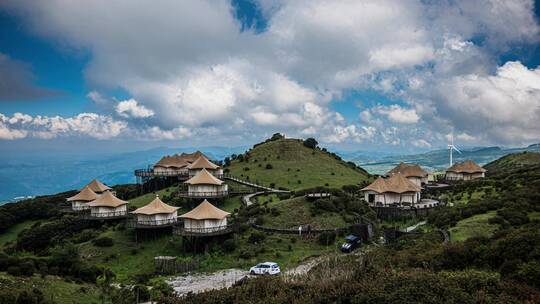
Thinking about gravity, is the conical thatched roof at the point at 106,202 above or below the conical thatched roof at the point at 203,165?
below

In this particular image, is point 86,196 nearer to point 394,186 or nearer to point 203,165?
point 203,165

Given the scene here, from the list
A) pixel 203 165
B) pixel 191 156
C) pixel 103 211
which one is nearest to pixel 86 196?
pixel 103 211

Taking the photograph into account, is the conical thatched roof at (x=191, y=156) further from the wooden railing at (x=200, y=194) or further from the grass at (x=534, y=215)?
the grass at (x=534, y=215)

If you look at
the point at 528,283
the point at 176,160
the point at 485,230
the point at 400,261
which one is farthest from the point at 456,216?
the point at 176,160

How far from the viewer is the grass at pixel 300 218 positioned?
55.8 m

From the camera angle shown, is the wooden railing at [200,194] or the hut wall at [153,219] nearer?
the hut wall at [153,219]

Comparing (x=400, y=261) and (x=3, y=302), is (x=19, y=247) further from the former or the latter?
(x=400, y=261)

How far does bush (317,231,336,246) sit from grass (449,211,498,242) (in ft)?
42.2

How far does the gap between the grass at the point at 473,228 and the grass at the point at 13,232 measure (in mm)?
65784

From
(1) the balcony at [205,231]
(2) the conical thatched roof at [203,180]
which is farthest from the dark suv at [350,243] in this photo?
(2) the conical thatched roof at [203,180]

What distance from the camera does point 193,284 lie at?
130 ft

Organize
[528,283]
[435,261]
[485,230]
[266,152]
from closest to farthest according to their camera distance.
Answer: [528,283] < [435,261] < [485,230] < [266,152]

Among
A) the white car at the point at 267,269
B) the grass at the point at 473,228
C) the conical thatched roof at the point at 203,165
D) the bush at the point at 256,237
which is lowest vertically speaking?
the white car at the point at 267,269

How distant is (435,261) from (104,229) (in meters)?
49.2
